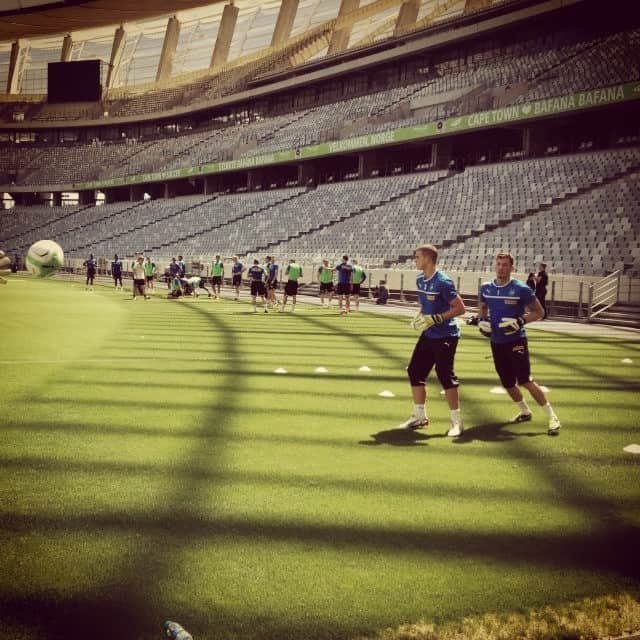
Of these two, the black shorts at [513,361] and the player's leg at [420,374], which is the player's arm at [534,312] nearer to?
the black shorts at [513,361]

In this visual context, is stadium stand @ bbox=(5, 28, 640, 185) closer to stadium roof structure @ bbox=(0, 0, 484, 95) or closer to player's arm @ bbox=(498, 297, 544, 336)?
stadium roof structure @ bbox=(0, 0, 484, 95)

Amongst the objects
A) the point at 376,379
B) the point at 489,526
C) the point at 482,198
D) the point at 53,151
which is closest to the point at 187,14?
the point at 53,151

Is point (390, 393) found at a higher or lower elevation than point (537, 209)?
lower

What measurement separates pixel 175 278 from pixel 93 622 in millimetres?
26059

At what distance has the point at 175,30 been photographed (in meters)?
66.9

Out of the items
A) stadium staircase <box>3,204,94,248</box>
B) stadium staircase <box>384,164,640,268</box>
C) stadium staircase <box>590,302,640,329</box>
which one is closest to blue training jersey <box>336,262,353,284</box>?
stadium staircase <box>590,302,640,329</box>

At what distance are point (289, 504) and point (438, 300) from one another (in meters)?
2.94

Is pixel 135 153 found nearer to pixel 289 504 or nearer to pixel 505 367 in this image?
pixel 505 367

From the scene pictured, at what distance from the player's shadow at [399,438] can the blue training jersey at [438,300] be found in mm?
1013

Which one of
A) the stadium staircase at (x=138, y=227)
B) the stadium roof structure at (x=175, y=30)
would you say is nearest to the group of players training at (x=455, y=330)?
the stadium roof structure at (x=175, y=30)

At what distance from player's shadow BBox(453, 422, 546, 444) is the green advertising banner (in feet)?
83.7

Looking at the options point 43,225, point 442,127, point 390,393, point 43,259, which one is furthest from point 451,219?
point 43,225

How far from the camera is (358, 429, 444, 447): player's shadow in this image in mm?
6137

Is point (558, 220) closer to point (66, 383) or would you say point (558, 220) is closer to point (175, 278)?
point (175, 278)
